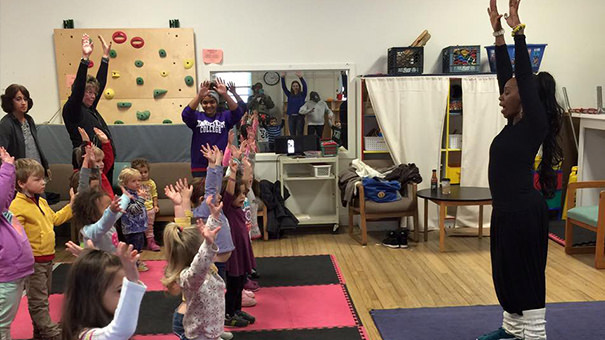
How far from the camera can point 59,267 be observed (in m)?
4.59

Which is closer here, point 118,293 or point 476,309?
→ point 118,293

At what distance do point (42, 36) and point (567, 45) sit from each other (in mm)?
5991

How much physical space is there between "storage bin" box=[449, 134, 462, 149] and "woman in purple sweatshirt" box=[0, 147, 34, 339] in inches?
178

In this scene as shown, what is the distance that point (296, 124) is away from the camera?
19.5 ft

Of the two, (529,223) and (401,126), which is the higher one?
Answer: (401,126)

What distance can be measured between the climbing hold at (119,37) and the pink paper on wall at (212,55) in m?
0.87

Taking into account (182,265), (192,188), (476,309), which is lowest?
(476,309)

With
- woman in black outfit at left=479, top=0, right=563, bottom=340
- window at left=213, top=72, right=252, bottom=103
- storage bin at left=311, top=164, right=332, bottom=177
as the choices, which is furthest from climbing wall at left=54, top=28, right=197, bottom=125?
woman in black outfit at left=479, top=0, right=563, bottom=340

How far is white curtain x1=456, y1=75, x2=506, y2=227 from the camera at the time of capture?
221 inches

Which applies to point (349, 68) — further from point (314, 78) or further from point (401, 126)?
point (401, 126)

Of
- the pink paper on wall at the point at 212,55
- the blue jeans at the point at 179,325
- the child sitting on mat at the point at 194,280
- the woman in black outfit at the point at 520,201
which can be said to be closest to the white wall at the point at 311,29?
the pink paper on wall at the point at 212,55

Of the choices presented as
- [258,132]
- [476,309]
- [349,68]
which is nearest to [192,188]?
[476,309]

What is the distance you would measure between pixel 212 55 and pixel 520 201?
406 cm

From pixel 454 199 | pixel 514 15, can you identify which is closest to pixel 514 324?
pixel 514 15
